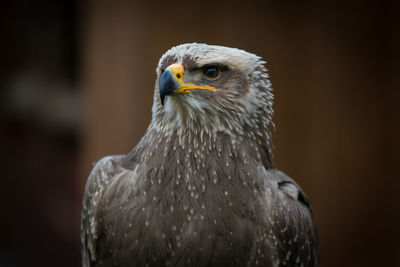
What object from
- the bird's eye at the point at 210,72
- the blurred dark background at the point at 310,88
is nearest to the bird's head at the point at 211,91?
the bird's eye at the point at 210,72

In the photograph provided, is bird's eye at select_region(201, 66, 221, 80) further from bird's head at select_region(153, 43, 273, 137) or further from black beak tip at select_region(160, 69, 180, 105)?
black beak tip at select_region(160, 69, 180, 105)

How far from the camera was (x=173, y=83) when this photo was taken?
182 centimetres

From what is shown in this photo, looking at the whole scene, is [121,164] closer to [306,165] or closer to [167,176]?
[167,176]

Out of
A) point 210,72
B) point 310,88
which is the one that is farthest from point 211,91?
point 310,88

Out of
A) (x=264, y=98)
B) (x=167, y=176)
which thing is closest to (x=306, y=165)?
(x=264, y=98)

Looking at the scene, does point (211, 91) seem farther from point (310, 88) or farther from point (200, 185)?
point (310, 88)

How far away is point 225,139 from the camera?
199 centimetres

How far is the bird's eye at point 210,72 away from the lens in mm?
1945

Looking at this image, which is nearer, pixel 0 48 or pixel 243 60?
pixel 243 60

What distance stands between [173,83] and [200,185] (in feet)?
1.48

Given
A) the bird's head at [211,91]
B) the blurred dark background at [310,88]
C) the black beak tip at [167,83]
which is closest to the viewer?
the black beak tip at [167,83]

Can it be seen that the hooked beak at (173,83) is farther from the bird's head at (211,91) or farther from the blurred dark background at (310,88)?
the blurred dark background at (310,88)

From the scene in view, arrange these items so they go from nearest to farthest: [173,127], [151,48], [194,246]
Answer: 1. [194,246]
2. [173,127]
3. [151,48]

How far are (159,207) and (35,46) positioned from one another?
13.6 ft
